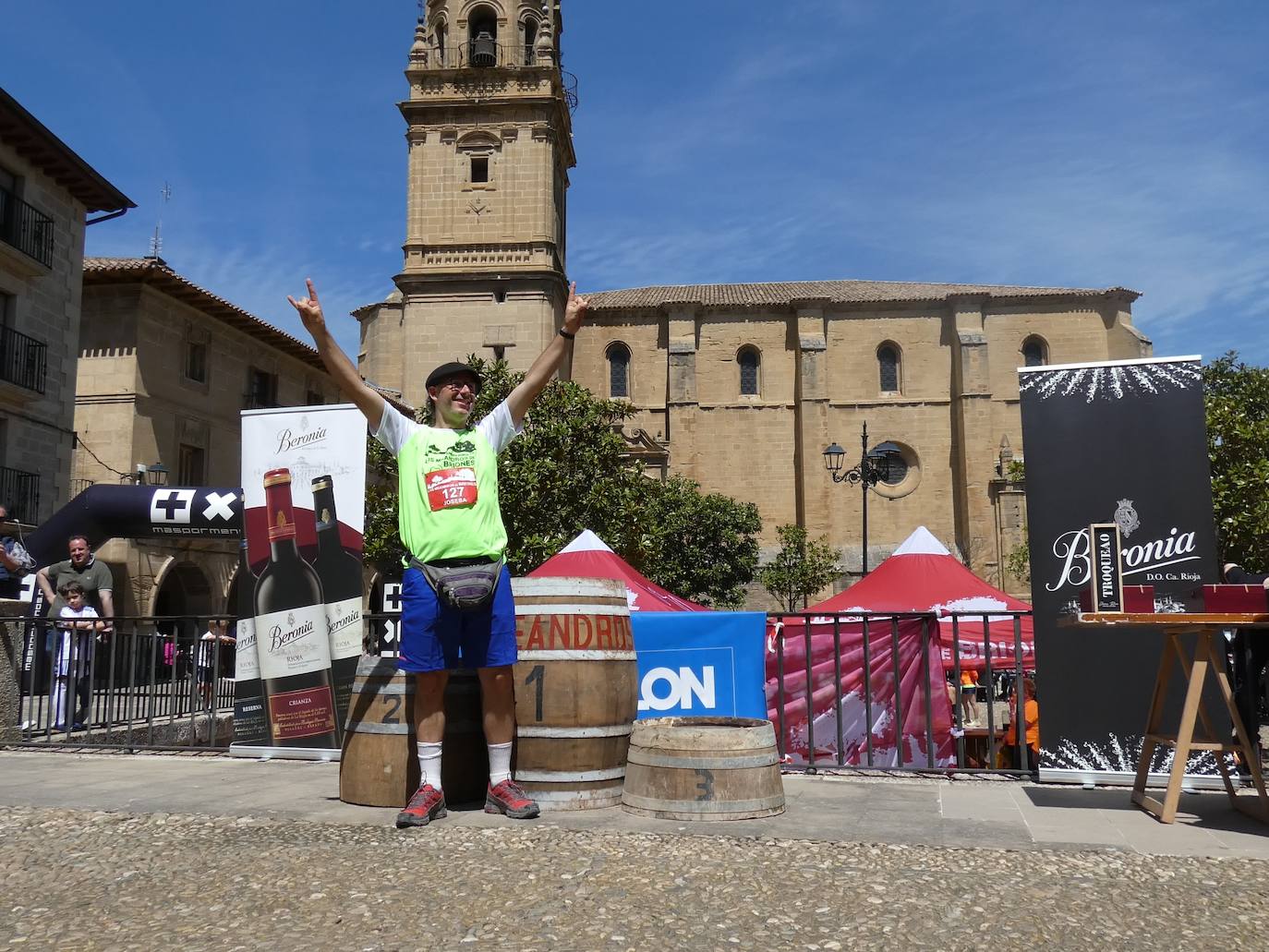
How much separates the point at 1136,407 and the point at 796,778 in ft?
9.21

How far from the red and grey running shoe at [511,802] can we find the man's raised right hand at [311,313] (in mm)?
2152

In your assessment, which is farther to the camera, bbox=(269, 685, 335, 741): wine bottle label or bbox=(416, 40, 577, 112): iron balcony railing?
bbox=(416, 40, 577, 112): iron balcony railing

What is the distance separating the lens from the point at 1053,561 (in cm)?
543

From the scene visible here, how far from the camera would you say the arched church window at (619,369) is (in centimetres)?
4459

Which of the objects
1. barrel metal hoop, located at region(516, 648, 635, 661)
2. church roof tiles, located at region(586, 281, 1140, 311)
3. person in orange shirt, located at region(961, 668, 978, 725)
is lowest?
person in orange shirt, located at region(961, 668, 978, 725)

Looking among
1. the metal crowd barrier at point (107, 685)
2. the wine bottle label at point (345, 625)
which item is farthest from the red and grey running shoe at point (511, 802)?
the metal crowd barrier at point (107, 685)

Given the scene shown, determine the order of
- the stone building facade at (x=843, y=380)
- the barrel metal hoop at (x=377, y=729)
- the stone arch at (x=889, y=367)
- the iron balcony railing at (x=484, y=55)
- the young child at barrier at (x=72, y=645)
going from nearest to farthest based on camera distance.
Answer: the barrel metal hoop at (x=377, y=729)
the young child at barrier at (x=72, y=645)
the iron balcony railing at (x=484, y=55)
the stone building facade at (x=843, y=380)
the stone arch at (x=889, y=367)

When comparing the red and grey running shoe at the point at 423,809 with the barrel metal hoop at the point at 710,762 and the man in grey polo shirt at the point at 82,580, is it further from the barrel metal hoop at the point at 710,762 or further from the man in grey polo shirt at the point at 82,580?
the man in grey polo shirt at the point at 82,580

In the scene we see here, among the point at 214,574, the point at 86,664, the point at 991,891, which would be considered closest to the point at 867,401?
the point at 214,574

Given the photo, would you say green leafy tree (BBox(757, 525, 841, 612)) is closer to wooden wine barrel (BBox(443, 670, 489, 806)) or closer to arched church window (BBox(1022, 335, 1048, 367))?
arched church window (BBox(1022, 335, 1048, 367))

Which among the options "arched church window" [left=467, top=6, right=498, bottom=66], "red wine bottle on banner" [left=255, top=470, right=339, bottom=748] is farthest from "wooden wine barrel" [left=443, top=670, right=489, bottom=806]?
"arched church window" [left=467, top=6, right=498, bottom=66]

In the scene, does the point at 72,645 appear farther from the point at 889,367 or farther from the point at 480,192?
the point at 889,367

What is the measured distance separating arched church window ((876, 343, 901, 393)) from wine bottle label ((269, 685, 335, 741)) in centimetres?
4026

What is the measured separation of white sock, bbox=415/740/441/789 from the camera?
4340 millimetres
